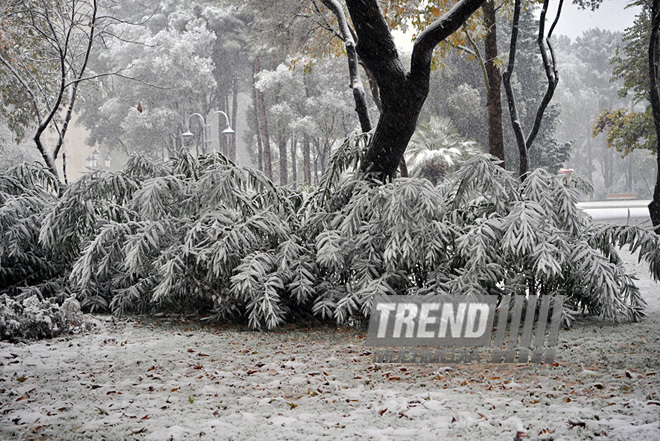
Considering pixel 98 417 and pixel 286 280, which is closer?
pixel 98 417

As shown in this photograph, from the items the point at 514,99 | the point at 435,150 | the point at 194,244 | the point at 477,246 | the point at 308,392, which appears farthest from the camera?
the point at 435,150

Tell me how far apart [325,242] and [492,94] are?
15.8 feet

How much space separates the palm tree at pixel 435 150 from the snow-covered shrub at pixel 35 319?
1725 centimetres

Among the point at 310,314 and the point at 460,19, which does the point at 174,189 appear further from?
the point at 460,19

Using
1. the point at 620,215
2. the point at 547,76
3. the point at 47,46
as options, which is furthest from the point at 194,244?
the point at 620,215

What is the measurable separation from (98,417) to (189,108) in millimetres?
31870

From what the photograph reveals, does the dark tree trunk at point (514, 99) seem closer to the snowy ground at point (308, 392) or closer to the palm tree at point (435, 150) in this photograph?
the snowy ground at point (308, 392)

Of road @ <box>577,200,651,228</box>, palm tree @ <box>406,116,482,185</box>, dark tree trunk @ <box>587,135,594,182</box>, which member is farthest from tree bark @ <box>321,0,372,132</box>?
dark tree trunk @ <box>587,135,594,182</box>

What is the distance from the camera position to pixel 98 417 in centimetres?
277

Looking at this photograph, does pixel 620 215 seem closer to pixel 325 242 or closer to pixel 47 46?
pixel 325 242

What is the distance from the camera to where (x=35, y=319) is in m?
4.67

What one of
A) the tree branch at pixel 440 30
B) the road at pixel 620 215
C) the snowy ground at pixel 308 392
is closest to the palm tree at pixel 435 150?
the road at pixel 620 215

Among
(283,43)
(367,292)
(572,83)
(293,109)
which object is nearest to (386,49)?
(367,292)

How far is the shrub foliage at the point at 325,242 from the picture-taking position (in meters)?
4.79
